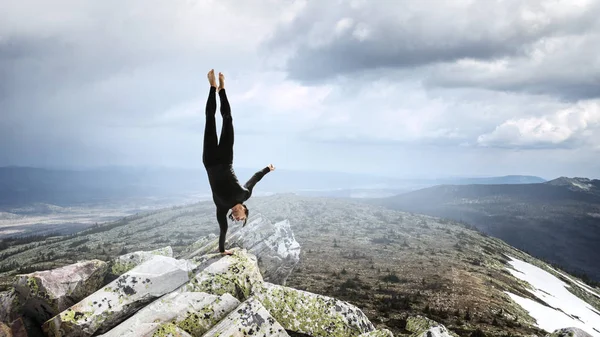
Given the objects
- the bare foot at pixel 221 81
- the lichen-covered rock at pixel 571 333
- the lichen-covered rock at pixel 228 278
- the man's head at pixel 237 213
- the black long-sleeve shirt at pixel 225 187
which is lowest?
the lichen-covered rock at pixel 571 333

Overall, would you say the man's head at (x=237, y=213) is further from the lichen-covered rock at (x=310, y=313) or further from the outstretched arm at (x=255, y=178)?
the lichen-covered rock at (x=310, y=313)

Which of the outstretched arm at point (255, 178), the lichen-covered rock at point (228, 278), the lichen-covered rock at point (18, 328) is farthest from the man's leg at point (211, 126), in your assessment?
the lichen-covered rock at point (18, 328)

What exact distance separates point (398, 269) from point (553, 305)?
22847mm

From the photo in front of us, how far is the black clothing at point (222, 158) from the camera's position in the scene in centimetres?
1041

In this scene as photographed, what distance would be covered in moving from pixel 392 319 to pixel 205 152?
68.0 feet

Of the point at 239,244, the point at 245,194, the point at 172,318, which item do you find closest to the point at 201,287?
the point at 172,318

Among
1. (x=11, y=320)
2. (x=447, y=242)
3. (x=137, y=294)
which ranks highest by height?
(x=137, y=294)

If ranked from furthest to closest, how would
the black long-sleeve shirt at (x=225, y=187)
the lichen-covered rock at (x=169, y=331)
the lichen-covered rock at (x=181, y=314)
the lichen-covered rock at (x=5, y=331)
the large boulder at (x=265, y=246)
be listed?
the large boulder at (x=265, y=246) → the black long-sleeve shirt at (x=225, y=187) → the lichen-covered rock at (x=5, y=331) → the lichen-covered rock at (x=181, y=314) → the lichen-covered rock at (x=169, y=331)

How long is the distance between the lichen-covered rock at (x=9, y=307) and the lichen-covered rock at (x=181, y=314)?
4384 mm

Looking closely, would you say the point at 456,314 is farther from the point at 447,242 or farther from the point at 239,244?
the point at 447,242

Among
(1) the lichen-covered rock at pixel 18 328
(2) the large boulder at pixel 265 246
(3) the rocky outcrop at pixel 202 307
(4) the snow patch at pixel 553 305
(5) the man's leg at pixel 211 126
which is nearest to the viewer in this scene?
(3) the rocky outcrop at pixel 202 307

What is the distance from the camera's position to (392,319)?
24531 mm

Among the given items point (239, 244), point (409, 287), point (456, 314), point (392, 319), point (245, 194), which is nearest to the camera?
point (245, 194)

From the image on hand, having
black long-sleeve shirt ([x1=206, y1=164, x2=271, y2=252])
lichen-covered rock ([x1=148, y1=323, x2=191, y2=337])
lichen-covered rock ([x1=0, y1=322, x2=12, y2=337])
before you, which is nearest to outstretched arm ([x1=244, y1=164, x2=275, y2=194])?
black long-sleeve shirt ([x1=206, y1=164, x2=271, y2=252])
